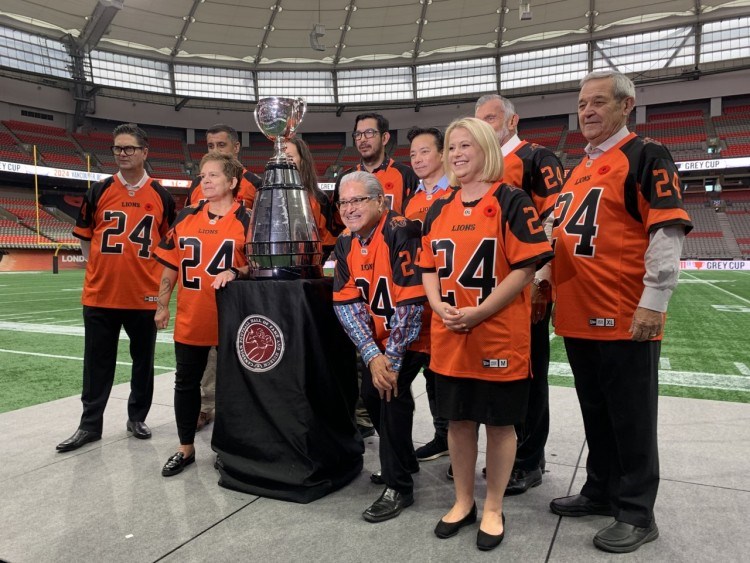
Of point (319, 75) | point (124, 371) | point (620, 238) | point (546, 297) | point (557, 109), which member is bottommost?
point (124, 371)

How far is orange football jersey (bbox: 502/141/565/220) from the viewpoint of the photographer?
2713 mm

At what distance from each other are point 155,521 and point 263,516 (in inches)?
17.9

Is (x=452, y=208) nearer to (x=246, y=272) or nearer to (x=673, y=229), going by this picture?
(x=673, y=229)

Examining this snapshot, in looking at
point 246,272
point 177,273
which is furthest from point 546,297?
point 177,273

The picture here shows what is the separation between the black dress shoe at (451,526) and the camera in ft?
7.06

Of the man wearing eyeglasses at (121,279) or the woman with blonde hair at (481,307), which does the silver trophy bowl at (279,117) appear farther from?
the man wearing eyeglasses at (121,279)

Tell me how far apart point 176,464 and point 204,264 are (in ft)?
3.53

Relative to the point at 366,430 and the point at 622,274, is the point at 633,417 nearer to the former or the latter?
the point at 622,274

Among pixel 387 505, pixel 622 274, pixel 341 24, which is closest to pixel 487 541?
pixel 387 505

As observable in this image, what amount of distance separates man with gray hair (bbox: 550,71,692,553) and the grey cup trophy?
121 cm

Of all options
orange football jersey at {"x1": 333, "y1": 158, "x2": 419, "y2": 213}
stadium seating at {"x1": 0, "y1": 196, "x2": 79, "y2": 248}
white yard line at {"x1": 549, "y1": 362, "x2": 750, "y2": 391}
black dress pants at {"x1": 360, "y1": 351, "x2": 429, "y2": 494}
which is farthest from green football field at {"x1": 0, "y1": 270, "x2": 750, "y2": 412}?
stadium seating at {"x1": 0, "y1": 196, "x2": 79, "y2": 248}

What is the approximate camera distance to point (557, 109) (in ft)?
111

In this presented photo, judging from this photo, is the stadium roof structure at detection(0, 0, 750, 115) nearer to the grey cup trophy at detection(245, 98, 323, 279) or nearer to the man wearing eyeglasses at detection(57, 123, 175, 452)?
the man wearing eyeglasses at detection(57, 123, 175, 452)

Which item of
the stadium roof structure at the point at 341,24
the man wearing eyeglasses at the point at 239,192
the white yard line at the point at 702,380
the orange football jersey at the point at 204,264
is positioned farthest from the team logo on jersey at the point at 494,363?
the stadium roof structure at the point at 341,24
